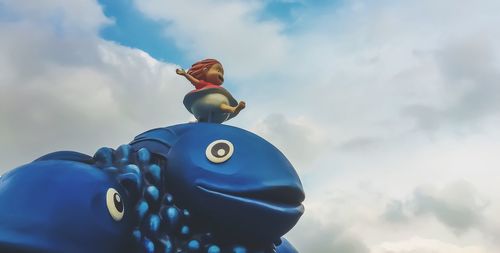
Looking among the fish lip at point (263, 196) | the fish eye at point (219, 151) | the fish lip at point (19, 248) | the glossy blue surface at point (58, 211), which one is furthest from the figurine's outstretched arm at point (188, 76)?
the fish lip at point (19, 248)

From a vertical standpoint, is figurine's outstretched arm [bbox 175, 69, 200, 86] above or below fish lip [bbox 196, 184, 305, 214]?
above

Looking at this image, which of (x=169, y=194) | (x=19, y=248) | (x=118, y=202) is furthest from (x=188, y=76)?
(x=19, y=248)

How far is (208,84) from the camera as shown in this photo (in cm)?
611

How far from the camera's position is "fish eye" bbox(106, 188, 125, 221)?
454cm

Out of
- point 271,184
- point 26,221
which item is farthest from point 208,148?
point 26,221

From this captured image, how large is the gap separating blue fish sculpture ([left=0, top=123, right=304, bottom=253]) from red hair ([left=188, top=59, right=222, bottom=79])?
0.93 meters

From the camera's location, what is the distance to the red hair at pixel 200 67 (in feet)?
20.3

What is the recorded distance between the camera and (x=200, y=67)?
20.4ft

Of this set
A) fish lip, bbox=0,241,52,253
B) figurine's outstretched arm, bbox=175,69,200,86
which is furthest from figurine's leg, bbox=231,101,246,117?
fish lip, bbox=0,241,52,253

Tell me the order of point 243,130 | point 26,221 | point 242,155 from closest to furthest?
1. point 26,221
2. point 242,155
3. point 243,130

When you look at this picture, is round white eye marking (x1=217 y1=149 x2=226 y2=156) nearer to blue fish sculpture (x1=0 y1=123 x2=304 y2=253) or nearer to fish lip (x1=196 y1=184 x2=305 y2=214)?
blue fish sculpture (x1=0 y1=123 x2=304 y2=253)

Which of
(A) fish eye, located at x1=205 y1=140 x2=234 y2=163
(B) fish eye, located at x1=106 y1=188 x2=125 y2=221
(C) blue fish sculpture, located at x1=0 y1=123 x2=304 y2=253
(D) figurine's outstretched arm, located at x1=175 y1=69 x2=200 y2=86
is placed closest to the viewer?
(C) blue fish sculpture, located at x1=0 y1=123 x2=304 y2=253

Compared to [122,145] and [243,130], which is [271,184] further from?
[122,145]

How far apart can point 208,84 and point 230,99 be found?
0.26 m
